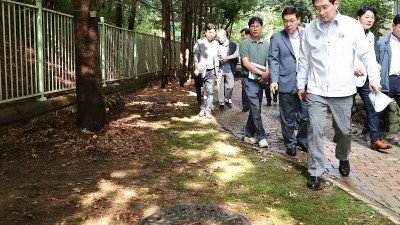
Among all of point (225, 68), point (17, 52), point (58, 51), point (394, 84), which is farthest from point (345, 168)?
point (225, 68)

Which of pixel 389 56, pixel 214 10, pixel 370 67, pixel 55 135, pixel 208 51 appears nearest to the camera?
pixel 370 67

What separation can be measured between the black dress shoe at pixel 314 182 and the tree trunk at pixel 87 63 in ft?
10.8

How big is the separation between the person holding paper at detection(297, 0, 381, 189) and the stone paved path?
639 millimetres

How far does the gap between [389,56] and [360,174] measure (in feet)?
8.52

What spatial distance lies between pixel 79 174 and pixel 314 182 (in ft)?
8.60

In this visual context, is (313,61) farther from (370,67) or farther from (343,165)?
(343,165)

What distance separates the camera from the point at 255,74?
6672 mm

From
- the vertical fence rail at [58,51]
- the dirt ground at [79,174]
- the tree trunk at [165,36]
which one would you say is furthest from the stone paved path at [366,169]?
the tree trunk at [165,36]

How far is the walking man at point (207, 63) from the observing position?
9281 mm

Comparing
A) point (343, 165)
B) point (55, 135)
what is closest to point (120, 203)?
point (55, 135)

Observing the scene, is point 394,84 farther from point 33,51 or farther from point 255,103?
point 33,51

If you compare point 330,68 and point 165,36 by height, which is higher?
point 165,36

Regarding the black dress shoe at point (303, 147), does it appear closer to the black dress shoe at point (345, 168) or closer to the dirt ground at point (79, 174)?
the black dress shoe at point (345, 168)

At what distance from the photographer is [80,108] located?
246 inches
